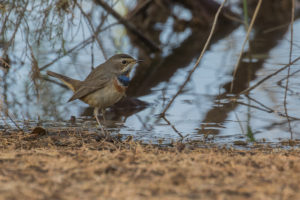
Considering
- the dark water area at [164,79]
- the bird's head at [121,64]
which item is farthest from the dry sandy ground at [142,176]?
the bird's head at [121,64]

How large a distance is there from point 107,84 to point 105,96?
0.51 feet

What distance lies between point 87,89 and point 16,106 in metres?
1.62

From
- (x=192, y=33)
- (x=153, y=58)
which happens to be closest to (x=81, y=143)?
(x=153, y=58)

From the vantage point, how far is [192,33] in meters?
12.2

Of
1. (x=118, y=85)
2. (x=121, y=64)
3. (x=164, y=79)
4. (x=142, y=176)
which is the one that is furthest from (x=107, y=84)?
(x=142, y=176)

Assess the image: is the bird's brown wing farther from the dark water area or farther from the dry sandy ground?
the dry sandy ground

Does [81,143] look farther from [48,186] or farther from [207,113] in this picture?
[207,113]

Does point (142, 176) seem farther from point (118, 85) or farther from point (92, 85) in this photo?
point (92, 85)

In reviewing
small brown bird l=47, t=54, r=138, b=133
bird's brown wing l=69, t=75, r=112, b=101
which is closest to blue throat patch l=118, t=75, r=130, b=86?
small brown bird l=47, t=54, r=138, b=133

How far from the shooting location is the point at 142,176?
3.29 metres

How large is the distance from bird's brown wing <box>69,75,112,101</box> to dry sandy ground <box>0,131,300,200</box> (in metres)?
1.82

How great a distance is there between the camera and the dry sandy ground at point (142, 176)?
2936 mm

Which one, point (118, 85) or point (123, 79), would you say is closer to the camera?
point (118, 85)

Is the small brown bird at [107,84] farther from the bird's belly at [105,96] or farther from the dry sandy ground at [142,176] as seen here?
the dry sandy ground at [142,176]
